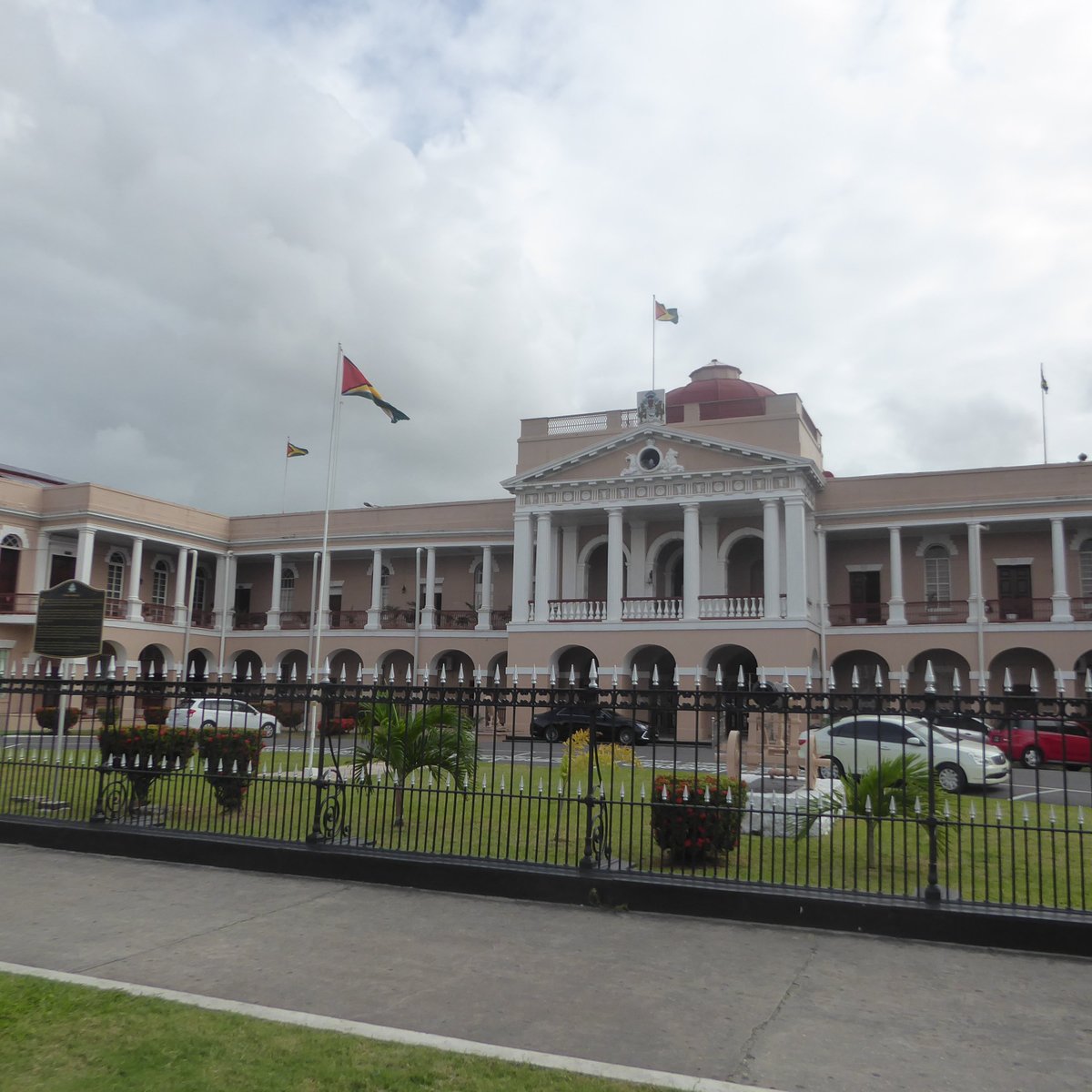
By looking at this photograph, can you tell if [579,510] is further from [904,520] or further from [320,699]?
[320,699]

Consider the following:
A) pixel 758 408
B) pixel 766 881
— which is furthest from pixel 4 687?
pixel 758 408

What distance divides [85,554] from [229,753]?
82.3 feet

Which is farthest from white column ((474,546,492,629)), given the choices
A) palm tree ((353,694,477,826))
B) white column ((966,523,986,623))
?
palm tree ((353,694,477,826))

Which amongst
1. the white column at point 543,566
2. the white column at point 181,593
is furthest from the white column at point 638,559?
the white column at point 181,593

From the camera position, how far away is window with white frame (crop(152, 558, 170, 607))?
38.3m

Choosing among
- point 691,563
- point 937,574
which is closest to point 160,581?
point 691,563

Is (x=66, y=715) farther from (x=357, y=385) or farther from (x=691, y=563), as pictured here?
(x=691, y=563)

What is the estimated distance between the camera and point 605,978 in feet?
19.0

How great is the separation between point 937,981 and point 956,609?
2554 centimetres

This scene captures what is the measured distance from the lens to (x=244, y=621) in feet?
128

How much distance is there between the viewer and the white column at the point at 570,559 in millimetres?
33438

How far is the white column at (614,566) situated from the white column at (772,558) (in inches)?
178

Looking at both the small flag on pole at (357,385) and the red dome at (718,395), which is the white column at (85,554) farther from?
the red dome at (718,395)

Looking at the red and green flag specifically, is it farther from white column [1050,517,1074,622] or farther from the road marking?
the road marking
